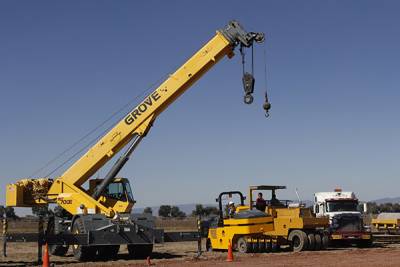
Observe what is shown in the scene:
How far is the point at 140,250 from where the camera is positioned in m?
22.6

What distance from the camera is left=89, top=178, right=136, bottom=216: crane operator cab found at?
76.5ft

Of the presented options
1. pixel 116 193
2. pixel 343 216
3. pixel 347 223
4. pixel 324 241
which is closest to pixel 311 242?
pixel 324 241

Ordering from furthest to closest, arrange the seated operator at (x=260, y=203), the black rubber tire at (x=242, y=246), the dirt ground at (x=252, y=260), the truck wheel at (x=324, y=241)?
the seated operator at (x=260, y=203) → the truck wheel at (x=324, y=241) → the black rubber tire at (x=242, y=246) → the dirt ground at (x=252, y=260)

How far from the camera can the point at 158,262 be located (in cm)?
2009

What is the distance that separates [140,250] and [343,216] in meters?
10.5

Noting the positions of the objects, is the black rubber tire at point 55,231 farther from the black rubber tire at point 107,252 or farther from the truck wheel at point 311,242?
the truck wheel at point 311,242

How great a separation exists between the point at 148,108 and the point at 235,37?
417 cm

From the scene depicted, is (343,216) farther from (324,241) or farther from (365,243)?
(324,241)

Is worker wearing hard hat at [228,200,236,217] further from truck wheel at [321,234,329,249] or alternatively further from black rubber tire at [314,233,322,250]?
truck wheel at [321,234,329,249]

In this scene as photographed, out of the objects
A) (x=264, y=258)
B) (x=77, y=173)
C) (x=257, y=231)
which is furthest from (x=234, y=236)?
(x=77, y=173)

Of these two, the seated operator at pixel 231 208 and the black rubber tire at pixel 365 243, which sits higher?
the seated operator at pixel 231 208

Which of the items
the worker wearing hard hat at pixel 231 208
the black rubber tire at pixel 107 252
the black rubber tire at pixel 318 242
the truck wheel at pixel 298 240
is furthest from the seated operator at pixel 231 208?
the black rubber tire at pixel 107 252

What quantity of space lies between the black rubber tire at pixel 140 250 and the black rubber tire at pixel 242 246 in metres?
3.56

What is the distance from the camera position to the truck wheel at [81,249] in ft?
69.1
